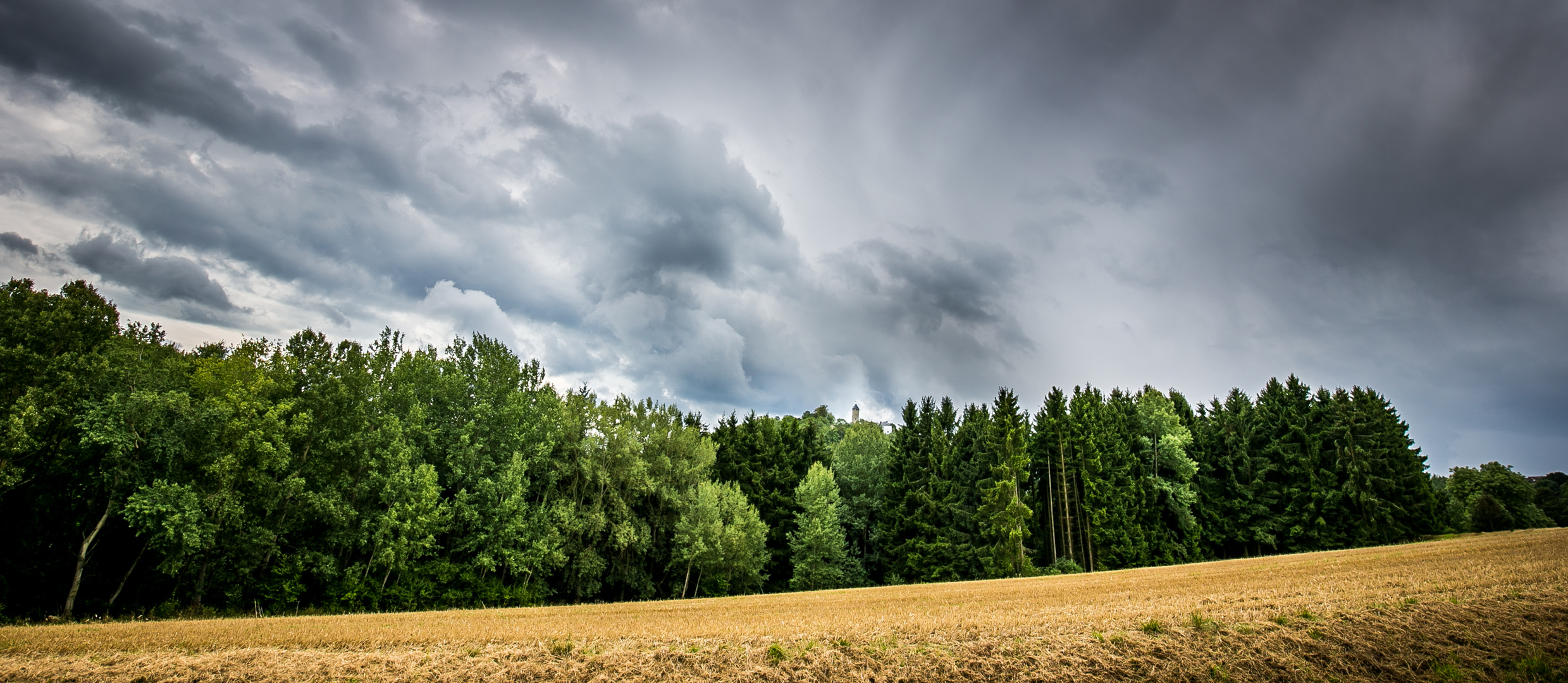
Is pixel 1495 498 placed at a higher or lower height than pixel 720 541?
higher

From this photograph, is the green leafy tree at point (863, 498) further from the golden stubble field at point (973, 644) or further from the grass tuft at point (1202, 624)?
the grass tuft at point (1202, 624)

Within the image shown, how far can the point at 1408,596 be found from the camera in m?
14.1

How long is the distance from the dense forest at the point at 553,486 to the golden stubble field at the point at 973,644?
15.3m

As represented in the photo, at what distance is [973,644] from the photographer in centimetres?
1177

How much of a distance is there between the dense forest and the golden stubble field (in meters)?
15.3

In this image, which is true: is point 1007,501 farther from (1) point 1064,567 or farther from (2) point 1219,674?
(2) point 1219,674

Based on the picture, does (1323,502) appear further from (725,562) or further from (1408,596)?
(1408,596)

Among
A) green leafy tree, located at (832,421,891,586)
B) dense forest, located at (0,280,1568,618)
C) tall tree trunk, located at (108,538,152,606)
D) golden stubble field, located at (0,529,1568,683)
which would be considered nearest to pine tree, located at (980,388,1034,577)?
dense forest, located at (0,280,1568,618)

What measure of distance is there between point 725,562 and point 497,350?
81.3 ft

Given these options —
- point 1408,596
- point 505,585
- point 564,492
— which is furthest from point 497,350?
point 1408,596

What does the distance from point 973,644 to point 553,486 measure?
41734 mm

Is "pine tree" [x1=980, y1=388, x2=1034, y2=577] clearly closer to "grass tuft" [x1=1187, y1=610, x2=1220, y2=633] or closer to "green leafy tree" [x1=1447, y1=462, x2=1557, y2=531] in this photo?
"grass tuft" [x1=1187, y1=610, x2=1220, y2=633]

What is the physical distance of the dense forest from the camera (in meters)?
30.8

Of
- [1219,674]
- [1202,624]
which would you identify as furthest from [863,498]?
[1219,674]
